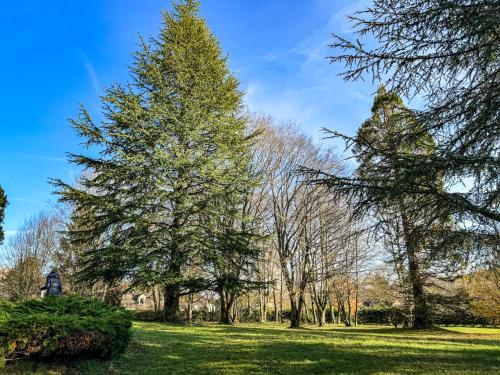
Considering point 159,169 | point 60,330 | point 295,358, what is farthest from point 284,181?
point 60,330

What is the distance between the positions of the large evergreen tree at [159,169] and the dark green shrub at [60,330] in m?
7.60

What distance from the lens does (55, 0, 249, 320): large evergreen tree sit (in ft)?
50.9

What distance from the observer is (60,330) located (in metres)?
5.45

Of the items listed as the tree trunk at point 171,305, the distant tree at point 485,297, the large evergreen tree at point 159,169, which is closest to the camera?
the large evergreen tree at point 159,169

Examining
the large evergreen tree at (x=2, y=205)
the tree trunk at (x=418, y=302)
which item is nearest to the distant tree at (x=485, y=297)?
the tree trunk at (x=418, y=302)

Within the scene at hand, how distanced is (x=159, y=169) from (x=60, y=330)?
37.1ft

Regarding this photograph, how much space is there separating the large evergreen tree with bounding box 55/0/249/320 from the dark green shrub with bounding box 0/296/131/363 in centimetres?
760

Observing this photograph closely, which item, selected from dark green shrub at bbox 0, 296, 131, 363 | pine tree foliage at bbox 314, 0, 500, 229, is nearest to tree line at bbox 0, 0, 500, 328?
pine tree foliage at bbox 314, 0, 500, 229

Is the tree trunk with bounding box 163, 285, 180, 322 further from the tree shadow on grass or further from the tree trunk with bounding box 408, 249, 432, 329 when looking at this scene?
the tree trunk with bounding box 408, 249, 432, 329

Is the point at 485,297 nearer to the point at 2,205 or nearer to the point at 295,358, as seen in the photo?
the point at 295,358

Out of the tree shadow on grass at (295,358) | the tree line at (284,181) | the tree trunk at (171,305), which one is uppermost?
the tree line at (284,181)

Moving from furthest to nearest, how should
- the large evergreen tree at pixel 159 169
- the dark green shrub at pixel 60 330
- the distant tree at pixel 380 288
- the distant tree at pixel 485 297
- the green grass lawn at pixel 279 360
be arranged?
the distant tree at pixel 380 288 < the distant tree at pixel 485 297 < the large evergreen tree at pixel 159 169 < the green grass lawn at pixel 279 360 < the dark green shrub at pixel 60 330

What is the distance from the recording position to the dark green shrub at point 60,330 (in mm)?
4980

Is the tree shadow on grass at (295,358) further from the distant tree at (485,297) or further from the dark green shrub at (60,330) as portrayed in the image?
the distant tree at (485,297)
